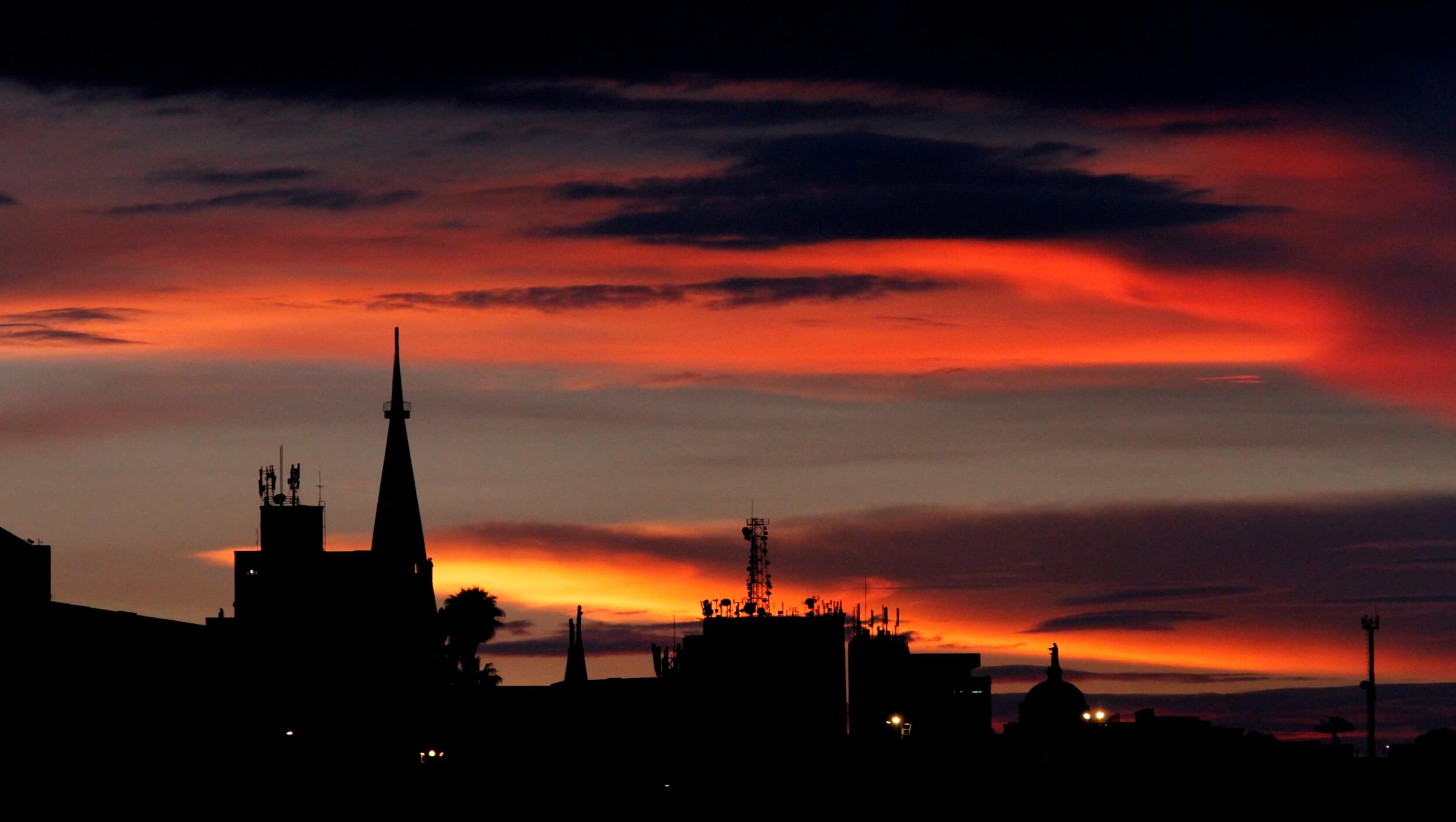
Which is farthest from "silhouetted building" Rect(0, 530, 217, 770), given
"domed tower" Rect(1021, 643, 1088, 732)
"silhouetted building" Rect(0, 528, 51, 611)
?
"domed tower" Rect(1021, 643, 1088, 732)

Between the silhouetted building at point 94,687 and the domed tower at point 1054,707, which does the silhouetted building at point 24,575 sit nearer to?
the silhouetted building at point 94,687

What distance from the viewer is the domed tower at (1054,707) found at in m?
168

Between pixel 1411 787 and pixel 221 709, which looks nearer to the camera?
pixel 1411 787

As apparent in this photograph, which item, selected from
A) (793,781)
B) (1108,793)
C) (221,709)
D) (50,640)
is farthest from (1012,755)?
(50,640)

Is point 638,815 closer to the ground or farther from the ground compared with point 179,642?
closer to the ground

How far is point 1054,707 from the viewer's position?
557 ft

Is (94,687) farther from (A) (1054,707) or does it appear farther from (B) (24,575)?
(A) (1054,707)

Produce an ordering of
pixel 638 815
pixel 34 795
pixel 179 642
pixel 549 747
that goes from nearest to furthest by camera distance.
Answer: pixel 34 795
pixel 638 815
pixel 179 642
pixel 549 747

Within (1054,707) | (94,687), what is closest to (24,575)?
(94,687)

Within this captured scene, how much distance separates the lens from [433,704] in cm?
19038

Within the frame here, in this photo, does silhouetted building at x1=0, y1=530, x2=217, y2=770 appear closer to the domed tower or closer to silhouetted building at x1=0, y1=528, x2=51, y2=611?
silhouetted building at x1=0, y1=528, x2=51, y2=611

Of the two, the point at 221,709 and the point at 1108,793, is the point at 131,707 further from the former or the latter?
the point at 1108,793

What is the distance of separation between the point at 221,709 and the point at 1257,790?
5587 cm

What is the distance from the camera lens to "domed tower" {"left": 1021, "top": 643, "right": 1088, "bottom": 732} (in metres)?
168
